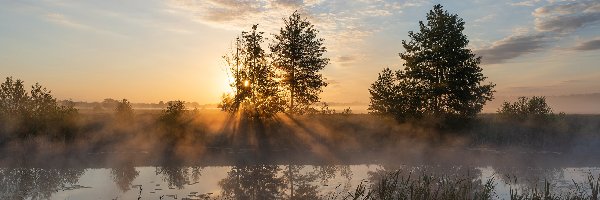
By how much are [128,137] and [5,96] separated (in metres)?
13.0

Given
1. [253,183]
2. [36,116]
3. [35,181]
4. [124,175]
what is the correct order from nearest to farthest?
[35,181] → [253,183] → [124,175] → [36,116]

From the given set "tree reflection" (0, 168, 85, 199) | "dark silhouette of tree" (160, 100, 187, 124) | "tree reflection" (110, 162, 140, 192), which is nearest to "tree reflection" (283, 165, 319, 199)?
"tree reflection" (110, 162, 140, 192)

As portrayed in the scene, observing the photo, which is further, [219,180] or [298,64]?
[298,64]

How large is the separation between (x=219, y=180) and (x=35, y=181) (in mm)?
7176

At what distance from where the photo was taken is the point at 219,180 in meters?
20.0

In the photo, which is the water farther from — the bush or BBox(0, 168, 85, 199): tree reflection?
the bush

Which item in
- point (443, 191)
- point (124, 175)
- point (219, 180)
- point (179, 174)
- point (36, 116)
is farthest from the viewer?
point (36, 116)

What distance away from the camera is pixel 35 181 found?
749 inches

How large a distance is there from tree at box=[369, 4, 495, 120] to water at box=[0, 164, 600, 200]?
14673 mm

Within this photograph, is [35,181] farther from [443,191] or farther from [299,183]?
[443,191]

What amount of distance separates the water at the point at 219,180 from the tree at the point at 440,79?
14.7 m

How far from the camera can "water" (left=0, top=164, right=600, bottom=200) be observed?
16578 mm

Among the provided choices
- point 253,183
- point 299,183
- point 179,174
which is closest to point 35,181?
point 179,174

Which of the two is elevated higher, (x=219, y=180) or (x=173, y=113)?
(x=173, y=113)
